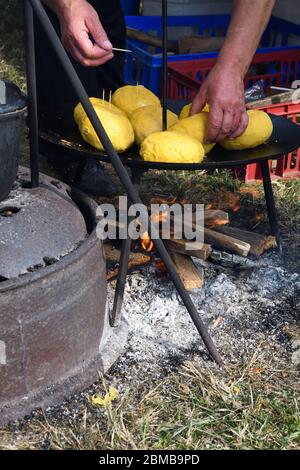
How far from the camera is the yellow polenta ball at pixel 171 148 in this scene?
2619 millimetres

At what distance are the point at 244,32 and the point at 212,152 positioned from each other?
1.79 feet

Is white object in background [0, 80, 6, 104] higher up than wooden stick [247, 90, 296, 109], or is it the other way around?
white object in background [0, 80, 6, 104]

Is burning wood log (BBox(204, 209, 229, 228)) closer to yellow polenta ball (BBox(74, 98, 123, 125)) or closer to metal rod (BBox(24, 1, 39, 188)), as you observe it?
yellow polenta ball (BBox(74, 98, 123, 125))

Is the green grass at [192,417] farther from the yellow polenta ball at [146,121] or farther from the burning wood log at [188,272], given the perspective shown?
the yellow polenta ball at [146,121]

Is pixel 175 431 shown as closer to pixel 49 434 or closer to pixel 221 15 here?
pixel 49 434

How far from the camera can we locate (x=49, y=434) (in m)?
2.38

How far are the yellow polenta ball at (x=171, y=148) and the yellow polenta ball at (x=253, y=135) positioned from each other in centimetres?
23

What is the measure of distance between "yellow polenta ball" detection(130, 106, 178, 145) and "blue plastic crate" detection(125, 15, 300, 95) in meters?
1.99

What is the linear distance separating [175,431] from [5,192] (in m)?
1.09

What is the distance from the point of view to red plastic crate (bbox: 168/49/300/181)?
440 centimetres

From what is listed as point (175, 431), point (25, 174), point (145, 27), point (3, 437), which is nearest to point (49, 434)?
point (3, 437)

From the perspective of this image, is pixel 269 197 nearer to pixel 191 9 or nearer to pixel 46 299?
pixel 46 299

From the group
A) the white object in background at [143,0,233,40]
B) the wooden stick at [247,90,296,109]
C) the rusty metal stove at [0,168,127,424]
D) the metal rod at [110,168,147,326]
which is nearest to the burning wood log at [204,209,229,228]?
the metal rod at [110,168,147,326]

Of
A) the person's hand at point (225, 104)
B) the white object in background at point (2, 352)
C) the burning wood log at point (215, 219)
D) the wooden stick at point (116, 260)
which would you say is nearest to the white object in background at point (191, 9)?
the burning wood log at point (215, 219)
